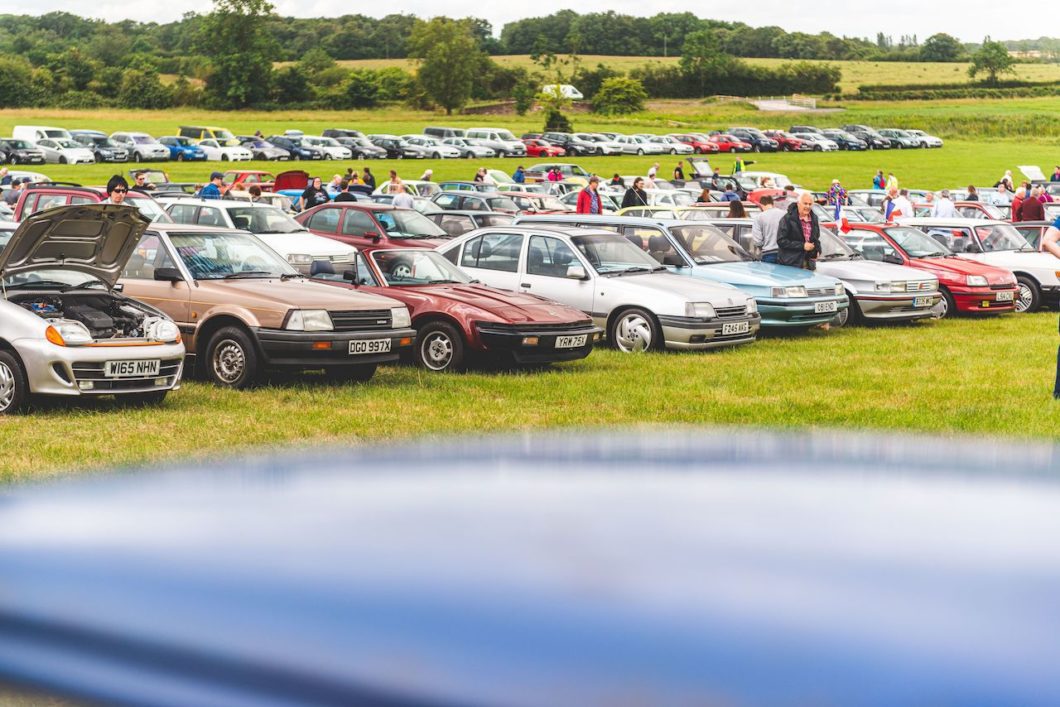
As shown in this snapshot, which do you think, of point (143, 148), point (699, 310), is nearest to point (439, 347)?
point (699, 310)

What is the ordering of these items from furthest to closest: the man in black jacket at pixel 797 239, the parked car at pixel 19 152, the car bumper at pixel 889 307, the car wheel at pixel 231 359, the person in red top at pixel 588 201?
the parked car at pixel 19 152 < the person in red top at pixel 588 201 < the car bumper at pixel 889 307 < the man in black jacket at pixel 797 239 < the car wheel at pixel 231 359

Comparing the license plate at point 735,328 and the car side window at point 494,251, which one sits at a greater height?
the car side window at point 494,251

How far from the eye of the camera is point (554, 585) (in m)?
1.90

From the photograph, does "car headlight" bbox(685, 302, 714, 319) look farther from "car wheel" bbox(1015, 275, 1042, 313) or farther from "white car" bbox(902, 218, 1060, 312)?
"car wheel" bbox(1015, 275, 1042, 313)

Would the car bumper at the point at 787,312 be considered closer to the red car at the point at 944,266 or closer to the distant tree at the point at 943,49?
the red car at the point at 944,266

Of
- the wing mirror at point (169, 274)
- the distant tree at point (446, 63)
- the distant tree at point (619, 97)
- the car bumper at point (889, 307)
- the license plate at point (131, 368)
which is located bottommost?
the car bumper at point (889, 307)

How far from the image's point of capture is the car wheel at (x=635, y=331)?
46.3ft

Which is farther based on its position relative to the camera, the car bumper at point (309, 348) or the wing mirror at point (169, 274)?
the wing mirror at point (169, 274)

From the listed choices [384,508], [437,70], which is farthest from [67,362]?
[437,70]

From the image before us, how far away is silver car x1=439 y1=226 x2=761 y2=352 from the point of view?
14031 millimetres

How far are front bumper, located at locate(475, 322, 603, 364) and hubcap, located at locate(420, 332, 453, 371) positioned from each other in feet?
1.21

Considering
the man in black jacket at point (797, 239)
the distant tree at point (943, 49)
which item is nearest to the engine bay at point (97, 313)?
the man in black jacket at point (797, 239)

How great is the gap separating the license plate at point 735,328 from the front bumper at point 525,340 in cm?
239

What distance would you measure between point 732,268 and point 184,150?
50.6 m
